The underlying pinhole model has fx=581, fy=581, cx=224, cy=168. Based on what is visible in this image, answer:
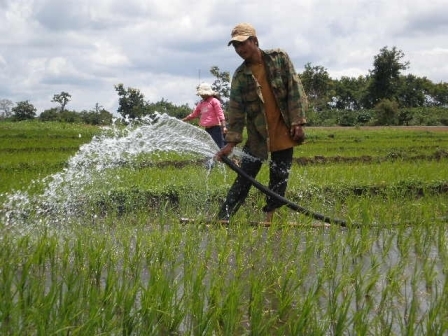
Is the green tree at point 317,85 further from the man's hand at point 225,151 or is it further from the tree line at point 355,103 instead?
the man's hand at point 225,151

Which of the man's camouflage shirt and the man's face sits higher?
the man's face

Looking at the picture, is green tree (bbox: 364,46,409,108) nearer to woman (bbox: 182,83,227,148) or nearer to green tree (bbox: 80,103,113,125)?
green tree (bbox: 80,103,113,125)

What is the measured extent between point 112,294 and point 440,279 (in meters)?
1.70

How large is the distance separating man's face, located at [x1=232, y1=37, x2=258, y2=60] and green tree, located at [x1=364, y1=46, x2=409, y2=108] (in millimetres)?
32603

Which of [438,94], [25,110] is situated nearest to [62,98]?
[25,110]

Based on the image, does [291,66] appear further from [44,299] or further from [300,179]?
[44,299]

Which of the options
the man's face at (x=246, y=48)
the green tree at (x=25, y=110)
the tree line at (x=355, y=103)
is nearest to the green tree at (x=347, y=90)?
the tree line at (x=355, y=103)

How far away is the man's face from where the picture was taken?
375cm

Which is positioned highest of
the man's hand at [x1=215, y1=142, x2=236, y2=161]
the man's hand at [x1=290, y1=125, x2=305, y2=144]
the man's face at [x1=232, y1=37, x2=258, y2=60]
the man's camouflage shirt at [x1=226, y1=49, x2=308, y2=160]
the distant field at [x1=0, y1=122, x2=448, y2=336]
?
the man's face at [x1=232, y1=37, x2=258, y2=60]

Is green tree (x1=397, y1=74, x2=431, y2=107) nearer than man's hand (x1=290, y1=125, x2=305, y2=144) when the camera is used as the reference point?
No

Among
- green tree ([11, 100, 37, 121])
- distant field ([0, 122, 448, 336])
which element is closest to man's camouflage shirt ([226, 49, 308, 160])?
distant field ([0, 122, 448, 336])

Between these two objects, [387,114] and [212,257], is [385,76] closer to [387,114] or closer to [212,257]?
[387,114]

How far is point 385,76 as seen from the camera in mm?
35688

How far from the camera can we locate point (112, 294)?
2207mm
